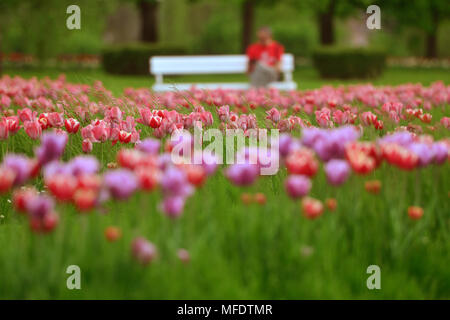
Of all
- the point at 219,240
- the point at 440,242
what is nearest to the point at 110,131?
the point at 219,240

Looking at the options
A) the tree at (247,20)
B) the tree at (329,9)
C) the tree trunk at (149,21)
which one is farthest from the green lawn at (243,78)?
the tree trunk at (149,21)

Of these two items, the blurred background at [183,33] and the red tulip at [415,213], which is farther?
the blurred background at [183,33]

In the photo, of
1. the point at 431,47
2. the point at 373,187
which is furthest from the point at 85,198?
the point at 431,47

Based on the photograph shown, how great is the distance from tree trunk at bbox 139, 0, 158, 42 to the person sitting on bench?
13034 millimetres

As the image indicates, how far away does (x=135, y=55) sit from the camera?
26.4m

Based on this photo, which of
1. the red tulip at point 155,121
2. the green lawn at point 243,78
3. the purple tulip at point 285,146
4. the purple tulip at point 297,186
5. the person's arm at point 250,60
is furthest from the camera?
the green lawn at point 243,78

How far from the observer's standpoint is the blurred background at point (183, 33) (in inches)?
959

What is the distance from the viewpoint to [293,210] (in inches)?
119

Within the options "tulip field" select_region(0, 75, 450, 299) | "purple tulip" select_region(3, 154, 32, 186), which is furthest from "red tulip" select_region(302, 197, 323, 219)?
"purple tulip" select_region(3, 154, 32, 186)

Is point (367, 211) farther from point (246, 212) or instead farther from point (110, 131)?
point (110, 131)

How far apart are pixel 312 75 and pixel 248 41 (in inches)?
118

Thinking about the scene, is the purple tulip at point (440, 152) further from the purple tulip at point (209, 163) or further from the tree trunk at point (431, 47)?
the tree trunk at point (431, 47)

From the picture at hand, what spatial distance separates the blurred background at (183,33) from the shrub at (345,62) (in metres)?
0.38

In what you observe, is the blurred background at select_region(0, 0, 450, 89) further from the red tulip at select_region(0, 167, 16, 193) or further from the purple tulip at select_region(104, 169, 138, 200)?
the purple tulip at select_region(104, 169, 138, 200)
